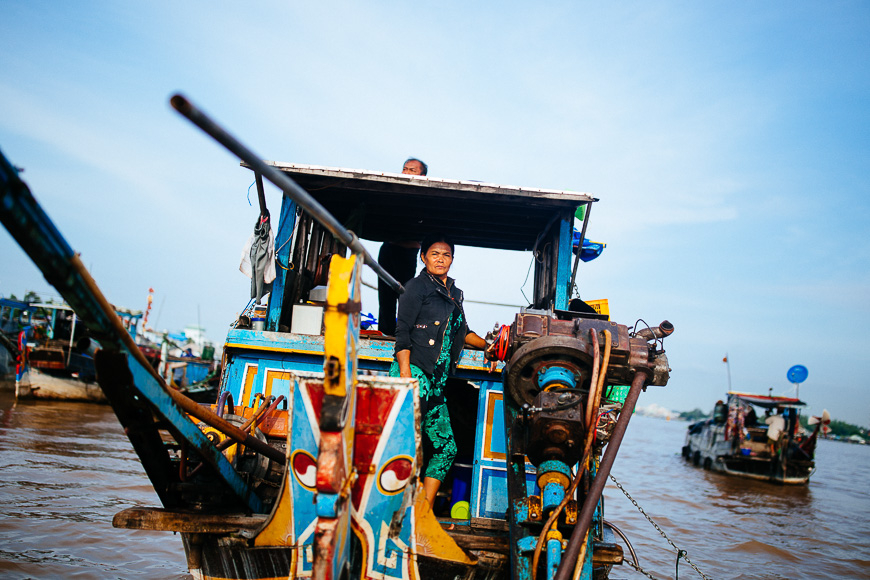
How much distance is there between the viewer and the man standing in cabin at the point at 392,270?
6.66 m

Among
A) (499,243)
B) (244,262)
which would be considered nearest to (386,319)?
(499,243)

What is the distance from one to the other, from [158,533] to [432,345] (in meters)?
5.53

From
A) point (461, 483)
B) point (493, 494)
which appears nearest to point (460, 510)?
point (461, 483)

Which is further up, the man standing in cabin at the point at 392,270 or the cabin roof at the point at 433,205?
the cabin roof at the point at 433,205

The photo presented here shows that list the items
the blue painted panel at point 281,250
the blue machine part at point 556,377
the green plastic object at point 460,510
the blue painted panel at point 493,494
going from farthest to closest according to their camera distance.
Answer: the blue painted panel at point 281,250, the green plastic object at point 460,510, the blue painted panel at point 493,494, the blue machine part at point 556,377

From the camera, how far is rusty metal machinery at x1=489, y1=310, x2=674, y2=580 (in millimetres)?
2650

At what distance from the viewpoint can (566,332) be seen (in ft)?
10.0

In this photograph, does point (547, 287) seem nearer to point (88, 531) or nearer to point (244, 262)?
point (244, 262)

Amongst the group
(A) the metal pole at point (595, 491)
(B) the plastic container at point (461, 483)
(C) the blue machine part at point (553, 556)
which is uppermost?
(A) the metal pole at point (595, 491)

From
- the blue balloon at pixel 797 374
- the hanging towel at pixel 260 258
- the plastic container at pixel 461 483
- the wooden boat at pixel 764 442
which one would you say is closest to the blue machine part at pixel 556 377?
the plastic container at pixel 461 483

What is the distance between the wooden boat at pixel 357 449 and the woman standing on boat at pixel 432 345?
0.92ft

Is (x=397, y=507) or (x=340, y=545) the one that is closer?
(x=340, y=545)

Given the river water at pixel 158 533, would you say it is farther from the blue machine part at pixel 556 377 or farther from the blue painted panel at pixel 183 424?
the blue machine part at pixel 556 377

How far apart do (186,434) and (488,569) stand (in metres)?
1.99
